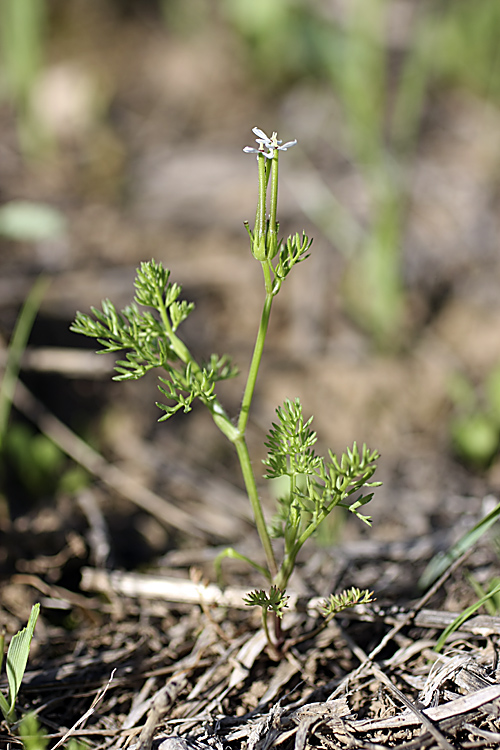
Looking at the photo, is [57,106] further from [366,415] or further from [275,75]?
[366,415]

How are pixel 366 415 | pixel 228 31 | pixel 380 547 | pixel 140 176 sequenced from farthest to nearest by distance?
1. pixel 228 31
2. pixel 140 176
3. pixel 366 415
4. pixel 380 547

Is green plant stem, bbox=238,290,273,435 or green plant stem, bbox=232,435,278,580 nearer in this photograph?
green plant stem, bbox=238,290,273,435

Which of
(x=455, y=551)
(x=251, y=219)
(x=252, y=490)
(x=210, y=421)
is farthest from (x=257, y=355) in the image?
(x=251, y=219)

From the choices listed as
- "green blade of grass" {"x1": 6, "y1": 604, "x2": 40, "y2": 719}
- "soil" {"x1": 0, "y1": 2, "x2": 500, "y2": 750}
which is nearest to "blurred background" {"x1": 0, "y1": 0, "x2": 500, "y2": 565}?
"soil" {"x1": 0, "y1": 2, "x2": 500, "y2": 750}

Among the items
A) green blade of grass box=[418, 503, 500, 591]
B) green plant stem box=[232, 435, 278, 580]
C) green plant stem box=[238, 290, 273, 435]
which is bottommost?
green blade of grass box=[418, 503, 500, 591]

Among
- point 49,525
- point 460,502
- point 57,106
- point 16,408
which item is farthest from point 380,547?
point 57,106

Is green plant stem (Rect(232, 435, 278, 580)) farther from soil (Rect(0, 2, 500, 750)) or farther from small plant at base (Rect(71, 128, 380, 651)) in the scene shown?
soil (Rect(0, 2, 500, 750))

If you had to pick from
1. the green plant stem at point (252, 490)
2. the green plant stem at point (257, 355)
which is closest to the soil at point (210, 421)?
→ the green plant stem at point (252, 490)
